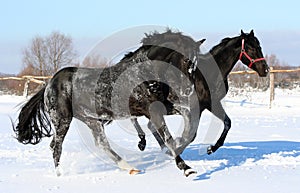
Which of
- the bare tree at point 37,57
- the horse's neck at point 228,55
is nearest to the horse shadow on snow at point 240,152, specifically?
the horse's neck at point 228,55

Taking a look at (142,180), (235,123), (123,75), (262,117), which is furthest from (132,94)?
(262,117)

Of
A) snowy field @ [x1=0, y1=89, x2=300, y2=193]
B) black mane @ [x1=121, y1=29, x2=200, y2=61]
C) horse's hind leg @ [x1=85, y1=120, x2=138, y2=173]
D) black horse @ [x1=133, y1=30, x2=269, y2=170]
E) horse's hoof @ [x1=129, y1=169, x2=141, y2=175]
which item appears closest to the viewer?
snowy field @ [x1=0, y1=89, x2=300, y2=193]

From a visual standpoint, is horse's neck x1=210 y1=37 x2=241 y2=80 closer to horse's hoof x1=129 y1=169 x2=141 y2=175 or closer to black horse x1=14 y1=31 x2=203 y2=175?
black horse x1=14 y1=31 x2=203 y2=175

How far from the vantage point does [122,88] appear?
4867mm

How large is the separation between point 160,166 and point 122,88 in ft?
3.50

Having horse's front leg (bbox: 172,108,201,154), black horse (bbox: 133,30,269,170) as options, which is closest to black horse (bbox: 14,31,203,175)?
horse's front leg (bbox: 172,108,201,154)

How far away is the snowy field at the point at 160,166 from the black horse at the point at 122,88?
1.20 feet

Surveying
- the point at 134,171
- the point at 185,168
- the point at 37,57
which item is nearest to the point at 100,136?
the point at 134,171

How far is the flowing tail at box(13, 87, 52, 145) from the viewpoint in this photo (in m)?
5.47

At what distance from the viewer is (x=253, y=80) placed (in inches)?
792

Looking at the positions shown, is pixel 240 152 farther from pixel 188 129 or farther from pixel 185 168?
pixel 185 168

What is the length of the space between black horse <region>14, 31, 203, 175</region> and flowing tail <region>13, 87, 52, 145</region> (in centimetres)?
24

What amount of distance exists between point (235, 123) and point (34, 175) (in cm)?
644

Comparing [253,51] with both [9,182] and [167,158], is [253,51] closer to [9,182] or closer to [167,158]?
[167,158]
